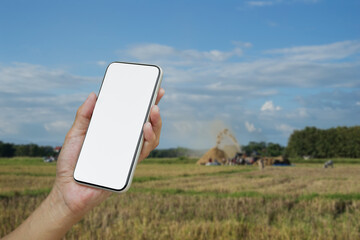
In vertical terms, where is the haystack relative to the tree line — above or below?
below

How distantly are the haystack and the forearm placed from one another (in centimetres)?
4003

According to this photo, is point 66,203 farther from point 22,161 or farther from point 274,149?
point 274,149

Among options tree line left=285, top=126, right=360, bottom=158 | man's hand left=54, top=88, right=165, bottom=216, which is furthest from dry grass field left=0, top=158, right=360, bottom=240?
tree line left=285, top=126, right=360, bottom=158

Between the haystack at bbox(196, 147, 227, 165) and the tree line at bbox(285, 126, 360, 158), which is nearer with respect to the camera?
the haystack at bbox(196, 147, 227, 165)

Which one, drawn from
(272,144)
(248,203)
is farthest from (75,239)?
(272,144)

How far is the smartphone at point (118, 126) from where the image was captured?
196 cm

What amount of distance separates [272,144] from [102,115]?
5618 centimetres

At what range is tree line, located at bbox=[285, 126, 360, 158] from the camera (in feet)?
149

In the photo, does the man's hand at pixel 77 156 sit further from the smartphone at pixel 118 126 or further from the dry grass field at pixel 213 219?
the dry grass field at pixel 213 219

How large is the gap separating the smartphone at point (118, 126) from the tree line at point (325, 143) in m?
46.7

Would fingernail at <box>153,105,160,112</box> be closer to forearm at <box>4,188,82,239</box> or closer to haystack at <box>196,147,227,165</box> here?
forearm at <box>4,188,82,239</box>

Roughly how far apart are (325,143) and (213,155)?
52.9 ft

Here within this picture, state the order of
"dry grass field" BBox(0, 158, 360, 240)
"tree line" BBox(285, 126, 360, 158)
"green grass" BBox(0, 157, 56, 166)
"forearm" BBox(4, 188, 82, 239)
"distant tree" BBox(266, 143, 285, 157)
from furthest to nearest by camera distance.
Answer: "distant tree" BBox(266, 143, 285, 157)
"tree line" BBox(285, 126, 360, 158)
"green grass" BBox(0, 157, 56, 166)
"dry grass field" BBox(0, 158, 360, 240)
"forearm" BBox(4, 188, 82, 239)

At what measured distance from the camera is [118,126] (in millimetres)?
2080
